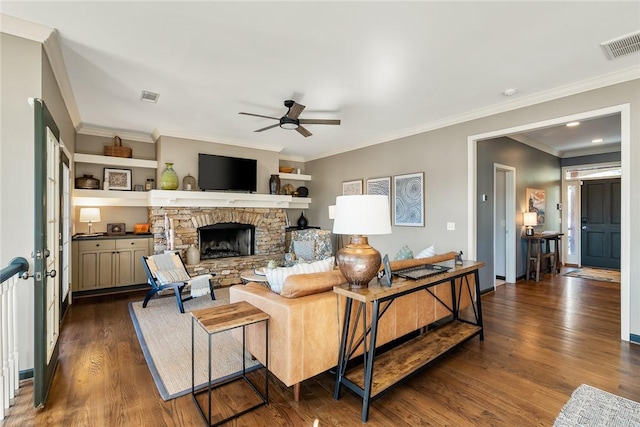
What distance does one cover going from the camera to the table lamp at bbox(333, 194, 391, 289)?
6.86ft

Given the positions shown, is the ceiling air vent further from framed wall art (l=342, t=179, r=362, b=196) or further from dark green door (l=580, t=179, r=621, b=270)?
dark green door (l=580, t=179, r=621, b=270)

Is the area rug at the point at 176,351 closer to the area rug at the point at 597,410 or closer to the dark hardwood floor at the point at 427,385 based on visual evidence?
the dark hardwood floor at the point at 427,385

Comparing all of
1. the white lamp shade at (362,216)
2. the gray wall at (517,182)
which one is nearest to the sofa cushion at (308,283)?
the white lamp shade at (362,216)

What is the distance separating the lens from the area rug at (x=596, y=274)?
5761 millimetres

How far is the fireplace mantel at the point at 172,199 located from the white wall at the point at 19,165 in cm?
268

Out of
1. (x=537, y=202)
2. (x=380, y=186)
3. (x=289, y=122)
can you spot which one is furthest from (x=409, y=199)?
(x=537, y=202)

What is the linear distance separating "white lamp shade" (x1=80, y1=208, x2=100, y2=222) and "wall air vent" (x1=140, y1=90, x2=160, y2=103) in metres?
2.23

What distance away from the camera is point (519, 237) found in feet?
18.9

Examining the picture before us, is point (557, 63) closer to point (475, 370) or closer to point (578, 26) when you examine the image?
point (578, 26)

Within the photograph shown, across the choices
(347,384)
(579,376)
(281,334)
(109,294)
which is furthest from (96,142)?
(579,376)

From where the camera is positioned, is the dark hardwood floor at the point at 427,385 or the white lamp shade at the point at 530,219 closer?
the dark hardwood floor at the point at 427,385

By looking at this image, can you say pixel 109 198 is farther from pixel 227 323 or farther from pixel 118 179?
pixel 227 323

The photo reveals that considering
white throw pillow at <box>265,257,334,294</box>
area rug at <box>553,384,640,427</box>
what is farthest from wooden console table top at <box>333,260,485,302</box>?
area rug at <box>553,384,640,427</box>

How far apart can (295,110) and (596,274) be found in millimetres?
6828
